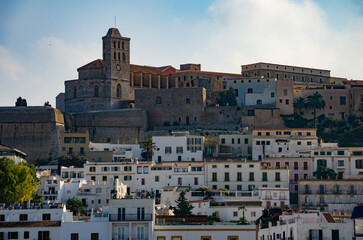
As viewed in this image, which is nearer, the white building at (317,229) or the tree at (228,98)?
the white building at (317,229)

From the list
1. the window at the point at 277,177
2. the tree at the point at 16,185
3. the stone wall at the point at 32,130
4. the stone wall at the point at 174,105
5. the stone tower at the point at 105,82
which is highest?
the stone tower at the point at 105,82

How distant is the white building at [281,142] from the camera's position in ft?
276

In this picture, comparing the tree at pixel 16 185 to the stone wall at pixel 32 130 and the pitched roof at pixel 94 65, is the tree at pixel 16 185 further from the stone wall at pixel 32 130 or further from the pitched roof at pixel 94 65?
the pitched roof at pixel 94 65

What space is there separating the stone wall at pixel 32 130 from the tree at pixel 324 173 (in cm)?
2773

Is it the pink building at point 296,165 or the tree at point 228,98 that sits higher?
the tree at point 228,98

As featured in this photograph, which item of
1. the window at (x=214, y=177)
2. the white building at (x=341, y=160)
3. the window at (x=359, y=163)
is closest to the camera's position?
the window at (x=214, y=177)

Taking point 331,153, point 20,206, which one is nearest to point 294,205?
point 331,153

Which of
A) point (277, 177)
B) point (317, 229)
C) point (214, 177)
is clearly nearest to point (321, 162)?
point (277, 177)

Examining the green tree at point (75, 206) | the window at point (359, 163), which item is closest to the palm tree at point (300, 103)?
the window at point (359, 163)

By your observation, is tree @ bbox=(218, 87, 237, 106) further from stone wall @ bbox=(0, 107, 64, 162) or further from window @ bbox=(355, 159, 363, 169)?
window @ bbox=(355, 159, 363, 169)

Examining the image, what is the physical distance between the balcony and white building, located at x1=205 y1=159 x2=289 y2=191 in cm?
2354

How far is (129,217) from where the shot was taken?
5309 cm

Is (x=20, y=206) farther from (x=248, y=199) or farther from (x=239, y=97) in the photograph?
(x=239, y=97)

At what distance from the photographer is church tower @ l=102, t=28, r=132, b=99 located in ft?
345
